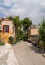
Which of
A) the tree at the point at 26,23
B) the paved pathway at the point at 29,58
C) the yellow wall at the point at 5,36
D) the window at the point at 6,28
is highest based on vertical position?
the tree at the point at 26,23

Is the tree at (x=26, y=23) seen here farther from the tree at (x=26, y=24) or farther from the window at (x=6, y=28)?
the window at (x=6, y=28)

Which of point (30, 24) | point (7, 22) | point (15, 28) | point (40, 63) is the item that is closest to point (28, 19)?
point (30, 24)

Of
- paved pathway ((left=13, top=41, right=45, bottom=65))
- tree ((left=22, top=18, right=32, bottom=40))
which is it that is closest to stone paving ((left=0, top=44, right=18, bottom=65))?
paved pathway ((left=13, top=41, right=45, bottom=65))

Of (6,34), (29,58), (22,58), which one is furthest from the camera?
(6,34)

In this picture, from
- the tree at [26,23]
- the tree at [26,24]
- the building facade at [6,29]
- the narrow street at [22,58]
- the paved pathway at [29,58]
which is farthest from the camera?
the tree at [26,23]

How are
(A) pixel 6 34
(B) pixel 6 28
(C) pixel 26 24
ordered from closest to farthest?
1. (A) pixel 6 34
2. (B) pixel 6 28
3. (C) pixel 26 24

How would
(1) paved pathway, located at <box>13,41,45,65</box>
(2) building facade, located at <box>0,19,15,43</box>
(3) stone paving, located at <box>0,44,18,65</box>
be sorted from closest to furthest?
(3) stone paving, located at <box>0,44,18,65</box> < (1) paved pathway, located at <box>13,41,45,65</box> < (2) building facade, located at <box>0,19,15,43</box>

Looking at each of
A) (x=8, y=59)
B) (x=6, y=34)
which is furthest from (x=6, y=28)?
(x=8, y=59)

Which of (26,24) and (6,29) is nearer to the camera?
(6,29)

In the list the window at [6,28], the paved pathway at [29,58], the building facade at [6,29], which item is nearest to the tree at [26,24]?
the building facade at [6,29]

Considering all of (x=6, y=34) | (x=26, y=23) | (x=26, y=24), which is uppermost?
(x=26, y=23)

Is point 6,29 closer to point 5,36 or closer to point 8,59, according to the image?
point 5,36

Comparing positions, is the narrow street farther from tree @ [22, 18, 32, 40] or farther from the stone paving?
tree @ [22, 18, 32, 40]

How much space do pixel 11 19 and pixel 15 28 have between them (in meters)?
3.44
